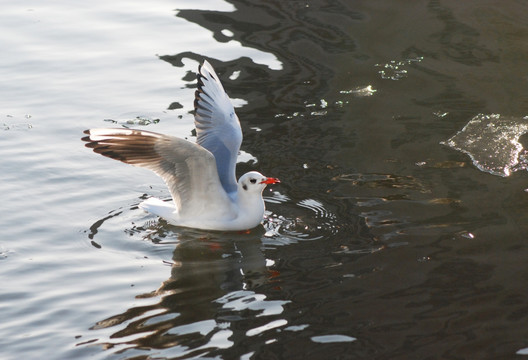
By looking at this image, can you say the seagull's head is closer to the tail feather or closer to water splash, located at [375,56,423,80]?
the tail feather

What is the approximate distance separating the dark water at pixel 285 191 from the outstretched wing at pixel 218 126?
533 millimetres

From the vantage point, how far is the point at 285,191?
8234mm

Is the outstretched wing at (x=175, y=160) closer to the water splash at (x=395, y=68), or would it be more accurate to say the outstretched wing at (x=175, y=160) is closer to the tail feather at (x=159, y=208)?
the tail feather at (x=159, y=208)

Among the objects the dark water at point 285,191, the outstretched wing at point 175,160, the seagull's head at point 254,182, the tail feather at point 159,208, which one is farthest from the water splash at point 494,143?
the tail feather at point 159,208

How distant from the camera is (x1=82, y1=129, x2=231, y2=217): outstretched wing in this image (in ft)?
23.3

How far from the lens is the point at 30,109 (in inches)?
397

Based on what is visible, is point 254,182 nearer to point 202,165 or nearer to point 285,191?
point 202,165

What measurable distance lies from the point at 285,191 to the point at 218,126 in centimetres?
82

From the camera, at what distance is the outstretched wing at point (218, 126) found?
802 centimetres

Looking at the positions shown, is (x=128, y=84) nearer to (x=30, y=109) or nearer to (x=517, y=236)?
(x=30, y=109)

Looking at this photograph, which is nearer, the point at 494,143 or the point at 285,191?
the point at 285,191

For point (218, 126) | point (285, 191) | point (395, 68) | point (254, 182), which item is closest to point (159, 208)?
point (254, 182)

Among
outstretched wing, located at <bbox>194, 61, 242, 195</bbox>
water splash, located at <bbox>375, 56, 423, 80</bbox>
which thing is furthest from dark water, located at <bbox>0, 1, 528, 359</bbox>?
outstretched wing, located at <bbox>194, 61, 242, 195</bbox>

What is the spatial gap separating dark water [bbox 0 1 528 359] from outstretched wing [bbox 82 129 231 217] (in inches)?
12.0
